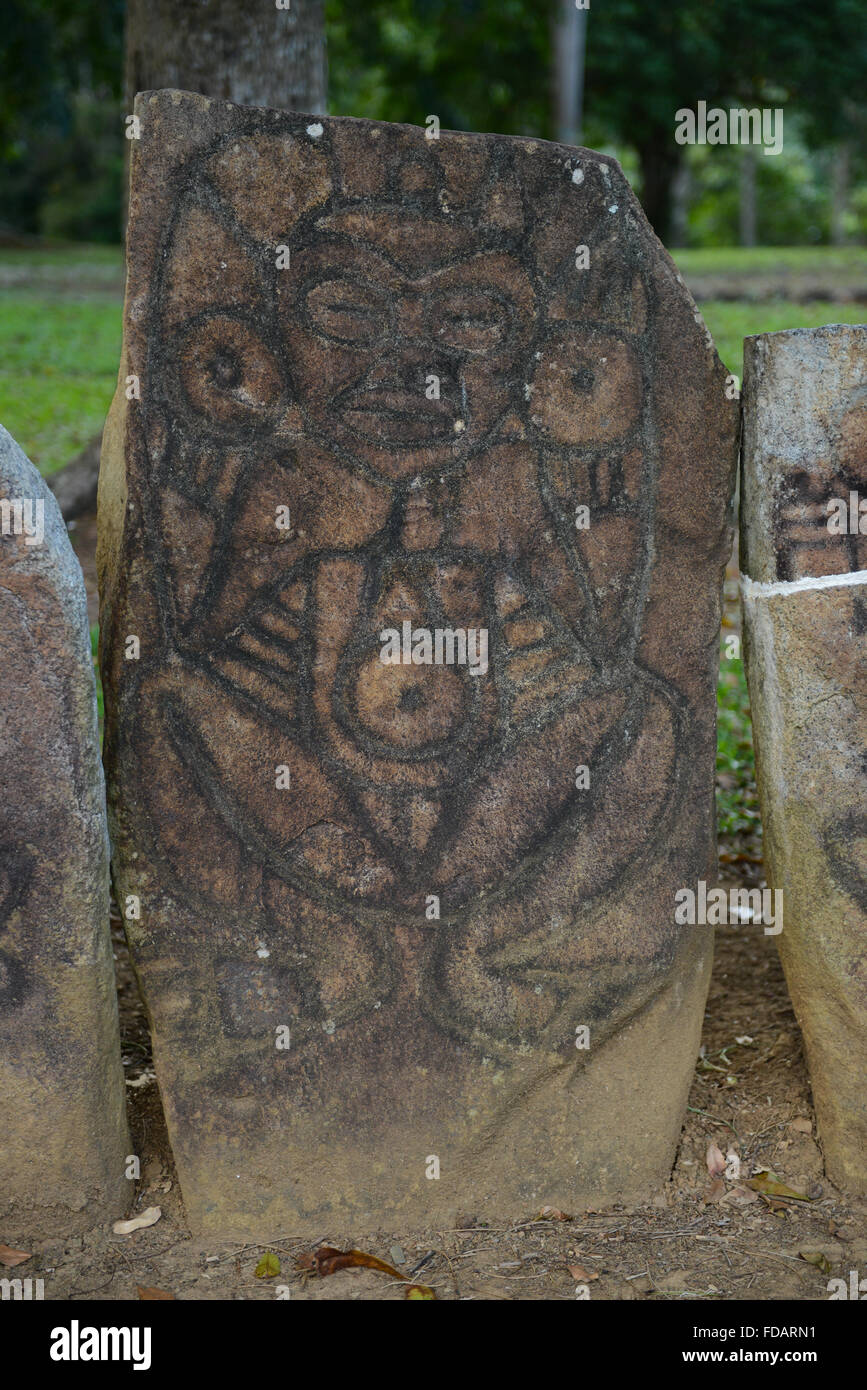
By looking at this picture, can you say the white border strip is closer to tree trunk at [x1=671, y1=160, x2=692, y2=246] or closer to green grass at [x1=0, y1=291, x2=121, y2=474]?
green grass at [x1=0, y1=291, x2=121, y2=474]

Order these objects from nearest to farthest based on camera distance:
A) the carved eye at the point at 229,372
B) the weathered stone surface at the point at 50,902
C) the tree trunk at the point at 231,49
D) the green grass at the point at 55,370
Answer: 1. the weathered stone surface at the point at 50,902
2. the carved eye at the point at 229,372
3. the tree trunk at the point at 231,49
4. the green grass at the point at 55,370

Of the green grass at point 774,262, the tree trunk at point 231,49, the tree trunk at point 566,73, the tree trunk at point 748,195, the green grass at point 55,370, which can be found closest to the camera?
the tree trunk at point 231,49

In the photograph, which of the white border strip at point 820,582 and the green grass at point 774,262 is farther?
the green grass at point 774,262

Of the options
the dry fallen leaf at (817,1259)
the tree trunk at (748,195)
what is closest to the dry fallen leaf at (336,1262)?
the dry fallen leaf at (817,1259)

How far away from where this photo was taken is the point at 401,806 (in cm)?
239

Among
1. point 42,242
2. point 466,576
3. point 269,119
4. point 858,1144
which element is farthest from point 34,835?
point 42,242

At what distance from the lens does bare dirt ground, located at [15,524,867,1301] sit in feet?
7.53

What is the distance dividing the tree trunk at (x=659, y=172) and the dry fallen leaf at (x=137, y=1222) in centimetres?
1589

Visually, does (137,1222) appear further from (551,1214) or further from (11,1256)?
(551,1214)

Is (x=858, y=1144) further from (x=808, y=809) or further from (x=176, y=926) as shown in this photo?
(x=176, y=926)

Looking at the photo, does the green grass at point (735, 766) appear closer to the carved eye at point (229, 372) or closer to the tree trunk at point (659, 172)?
the carved eye at point (229, 372)

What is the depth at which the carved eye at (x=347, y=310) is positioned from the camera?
7.61ft

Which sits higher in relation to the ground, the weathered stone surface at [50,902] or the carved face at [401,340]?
the carved face at [401,340]

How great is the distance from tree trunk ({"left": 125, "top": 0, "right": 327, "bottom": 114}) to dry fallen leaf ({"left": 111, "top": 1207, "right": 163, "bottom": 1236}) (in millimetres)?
3367
